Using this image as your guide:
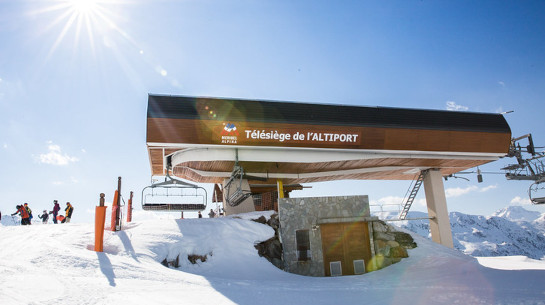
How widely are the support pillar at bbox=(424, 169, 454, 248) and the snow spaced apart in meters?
9.66

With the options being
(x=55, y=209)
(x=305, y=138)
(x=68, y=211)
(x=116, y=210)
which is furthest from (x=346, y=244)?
(x=55, y=209)

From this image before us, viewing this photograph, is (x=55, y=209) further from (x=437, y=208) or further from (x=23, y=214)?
(x=437, y=208)

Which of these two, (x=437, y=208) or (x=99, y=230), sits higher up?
(x=99, y=230)

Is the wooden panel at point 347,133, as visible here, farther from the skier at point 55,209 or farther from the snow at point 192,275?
the skier at point 55,209

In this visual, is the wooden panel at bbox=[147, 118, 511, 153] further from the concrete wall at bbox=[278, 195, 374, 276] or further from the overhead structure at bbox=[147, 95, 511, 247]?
the concrete wall at bbox=[278, 195, 374, 276]

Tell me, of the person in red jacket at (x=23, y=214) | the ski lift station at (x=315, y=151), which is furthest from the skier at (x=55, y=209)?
the ski lift station at (x=315, y=151)

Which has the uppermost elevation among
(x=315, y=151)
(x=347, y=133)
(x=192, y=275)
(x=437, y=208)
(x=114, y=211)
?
(x=347, y=133)

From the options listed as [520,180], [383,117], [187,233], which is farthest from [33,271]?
[520,180]

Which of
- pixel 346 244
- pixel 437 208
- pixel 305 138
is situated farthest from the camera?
pixel 437 208

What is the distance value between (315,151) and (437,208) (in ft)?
34.8

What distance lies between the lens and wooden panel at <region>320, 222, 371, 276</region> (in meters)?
16.5

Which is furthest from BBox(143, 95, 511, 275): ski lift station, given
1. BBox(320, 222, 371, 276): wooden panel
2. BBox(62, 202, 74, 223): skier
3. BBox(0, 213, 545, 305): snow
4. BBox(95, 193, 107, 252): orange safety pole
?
BBox(95, 193, 107, 252): orange safety pole

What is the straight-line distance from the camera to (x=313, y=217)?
17.0m

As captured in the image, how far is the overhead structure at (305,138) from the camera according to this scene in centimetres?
1994
